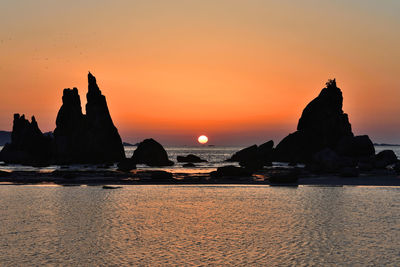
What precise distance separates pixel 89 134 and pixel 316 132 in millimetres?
61766

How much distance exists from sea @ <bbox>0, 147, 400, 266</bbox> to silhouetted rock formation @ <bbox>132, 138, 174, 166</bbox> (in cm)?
6759

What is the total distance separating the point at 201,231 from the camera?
62.4 ft

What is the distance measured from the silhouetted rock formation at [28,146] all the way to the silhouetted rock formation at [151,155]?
3100 cm

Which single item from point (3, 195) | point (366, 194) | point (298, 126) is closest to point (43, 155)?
point (298, 126)

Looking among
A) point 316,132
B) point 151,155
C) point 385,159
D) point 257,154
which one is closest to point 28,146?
point 151,155

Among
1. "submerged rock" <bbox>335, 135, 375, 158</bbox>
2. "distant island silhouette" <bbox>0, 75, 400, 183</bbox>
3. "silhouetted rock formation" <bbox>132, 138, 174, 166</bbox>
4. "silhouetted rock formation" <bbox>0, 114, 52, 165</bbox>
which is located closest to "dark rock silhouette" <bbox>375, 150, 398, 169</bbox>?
"submerged rock" <bbox>335, 135, 375, 158</bbox>

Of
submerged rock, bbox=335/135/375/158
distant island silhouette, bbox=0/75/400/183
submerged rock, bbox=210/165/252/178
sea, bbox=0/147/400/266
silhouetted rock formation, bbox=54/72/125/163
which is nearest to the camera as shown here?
sea, bbox=0/147/400/266

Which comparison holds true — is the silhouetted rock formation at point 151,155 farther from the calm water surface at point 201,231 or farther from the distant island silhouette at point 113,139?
the calm water surface at point 201,231

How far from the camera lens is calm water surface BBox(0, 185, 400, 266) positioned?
1438cm

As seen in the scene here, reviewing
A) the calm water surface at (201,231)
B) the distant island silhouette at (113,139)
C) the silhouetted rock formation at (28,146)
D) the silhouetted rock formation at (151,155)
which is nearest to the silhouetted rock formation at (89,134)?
the distant island silhouette at (113,139)

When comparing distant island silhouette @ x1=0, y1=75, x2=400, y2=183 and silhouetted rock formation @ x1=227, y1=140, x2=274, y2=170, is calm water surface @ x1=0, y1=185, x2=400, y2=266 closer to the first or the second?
distant island silhouette @ x1=0, y1=75, x2=400, y2=183

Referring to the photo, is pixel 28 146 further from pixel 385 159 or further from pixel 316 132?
pixel 385 159

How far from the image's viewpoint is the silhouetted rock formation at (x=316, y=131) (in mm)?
111000

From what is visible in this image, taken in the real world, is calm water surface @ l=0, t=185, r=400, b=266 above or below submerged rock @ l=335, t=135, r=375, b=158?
below
